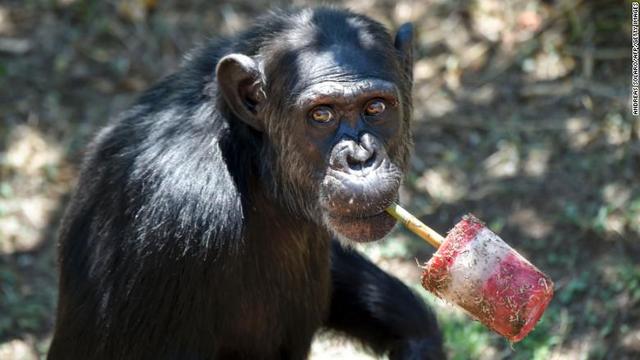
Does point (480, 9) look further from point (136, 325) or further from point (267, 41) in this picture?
point (136, 325)

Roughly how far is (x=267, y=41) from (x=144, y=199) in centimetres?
141

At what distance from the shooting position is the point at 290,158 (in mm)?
7398

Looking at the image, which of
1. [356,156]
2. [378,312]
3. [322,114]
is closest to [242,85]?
[322,114]

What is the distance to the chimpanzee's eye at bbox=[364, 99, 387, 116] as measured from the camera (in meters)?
7.21

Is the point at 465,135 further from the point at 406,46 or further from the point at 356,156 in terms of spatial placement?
the point at 356,156

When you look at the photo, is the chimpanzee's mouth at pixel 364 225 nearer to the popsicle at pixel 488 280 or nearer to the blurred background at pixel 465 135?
the popsicle at pixel 488 280

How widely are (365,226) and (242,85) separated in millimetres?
1321

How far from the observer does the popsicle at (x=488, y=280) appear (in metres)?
Result: 6.85

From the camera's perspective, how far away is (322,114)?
7.25m

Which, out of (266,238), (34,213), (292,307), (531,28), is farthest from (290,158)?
(531,28)

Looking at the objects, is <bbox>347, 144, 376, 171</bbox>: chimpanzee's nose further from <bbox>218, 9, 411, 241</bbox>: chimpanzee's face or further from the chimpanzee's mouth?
the chimpanzee's mouth

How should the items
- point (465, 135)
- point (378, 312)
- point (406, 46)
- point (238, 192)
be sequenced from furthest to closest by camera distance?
point (465, 135) → point (378, 312) → point (406, 46) → point (238, 192)

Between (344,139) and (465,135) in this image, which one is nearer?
(344,139)

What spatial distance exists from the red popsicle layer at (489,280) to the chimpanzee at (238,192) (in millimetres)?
472
